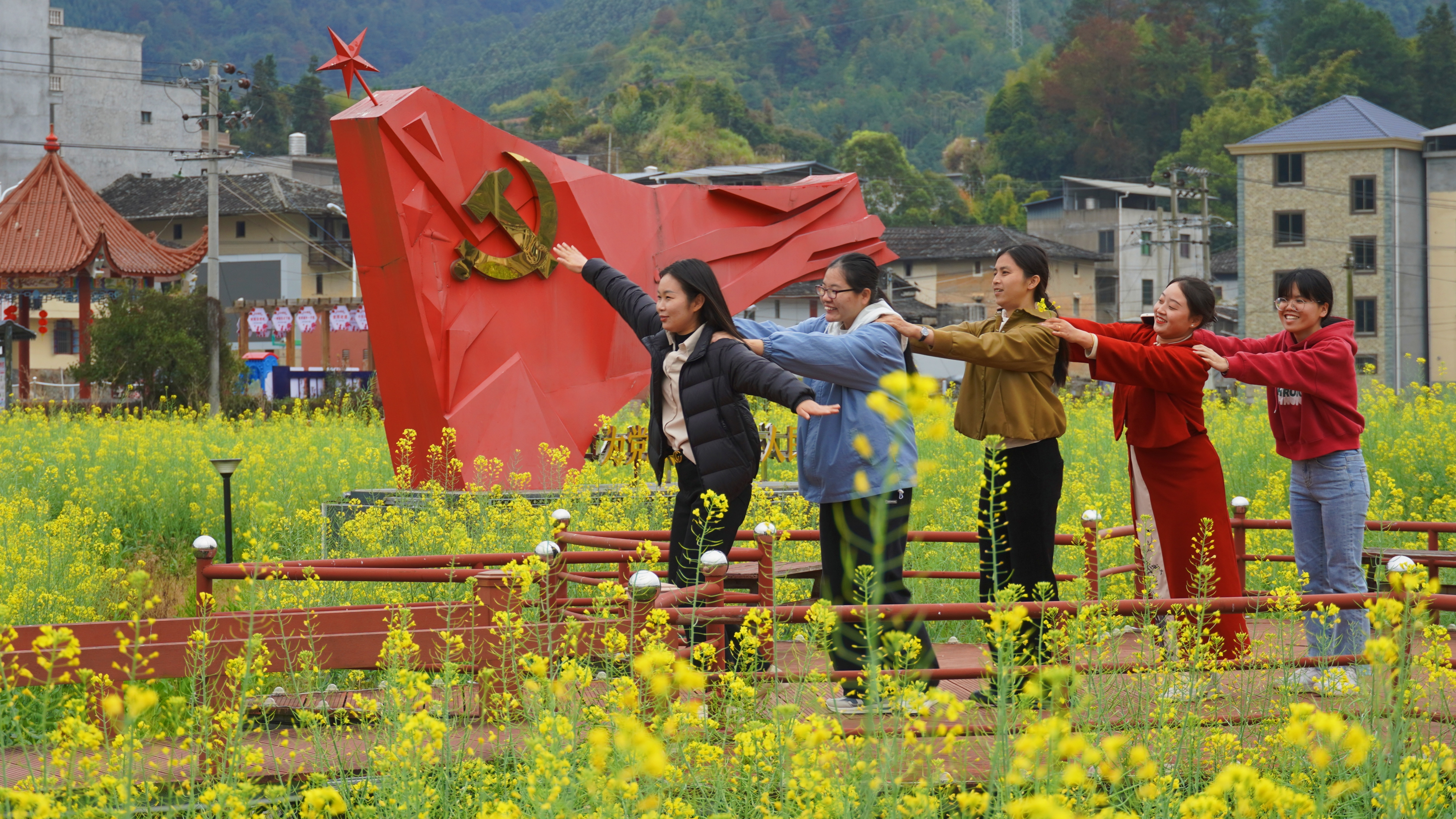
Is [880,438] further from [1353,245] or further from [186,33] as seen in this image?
[186,33]

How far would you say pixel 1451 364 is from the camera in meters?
30.2

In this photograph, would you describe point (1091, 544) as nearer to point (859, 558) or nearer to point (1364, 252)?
point (859, 558)

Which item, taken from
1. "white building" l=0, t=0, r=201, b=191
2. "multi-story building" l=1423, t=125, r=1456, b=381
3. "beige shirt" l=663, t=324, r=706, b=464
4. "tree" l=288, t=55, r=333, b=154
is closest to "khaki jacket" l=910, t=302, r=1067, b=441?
"beige shirt" l=663, t=324, r=706, b=464

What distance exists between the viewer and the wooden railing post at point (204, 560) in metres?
3.93

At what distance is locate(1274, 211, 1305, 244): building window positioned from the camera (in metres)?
30.7

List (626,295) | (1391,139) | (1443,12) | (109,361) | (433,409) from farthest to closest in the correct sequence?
(1443,12) → (1391,139) → (109,361) → (433,409) → (626,295)

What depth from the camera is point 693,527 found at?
3.93 metres

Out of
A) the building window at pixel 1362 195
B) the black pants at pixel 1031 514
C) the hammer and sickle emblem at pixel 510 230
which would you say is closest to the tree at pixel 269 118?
the building window at pixel 1362 195

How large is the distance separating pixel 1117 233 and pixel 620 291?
37406 millimetres

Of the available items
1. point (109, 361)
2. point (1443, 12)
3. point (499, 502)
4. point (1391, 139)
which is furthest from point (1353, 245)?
point (499, 502)

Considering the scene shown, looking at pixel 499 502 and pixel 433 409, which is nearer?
pixel 499 502

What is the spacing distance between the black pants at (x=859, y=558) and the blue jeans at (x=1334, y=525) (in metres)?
1.39

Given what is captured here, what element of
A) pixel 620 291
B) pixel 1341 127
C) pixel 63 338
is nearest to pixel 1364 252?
pixel 1341 127

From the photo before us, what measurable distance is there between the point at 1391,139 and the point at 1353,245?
8.04 feet
